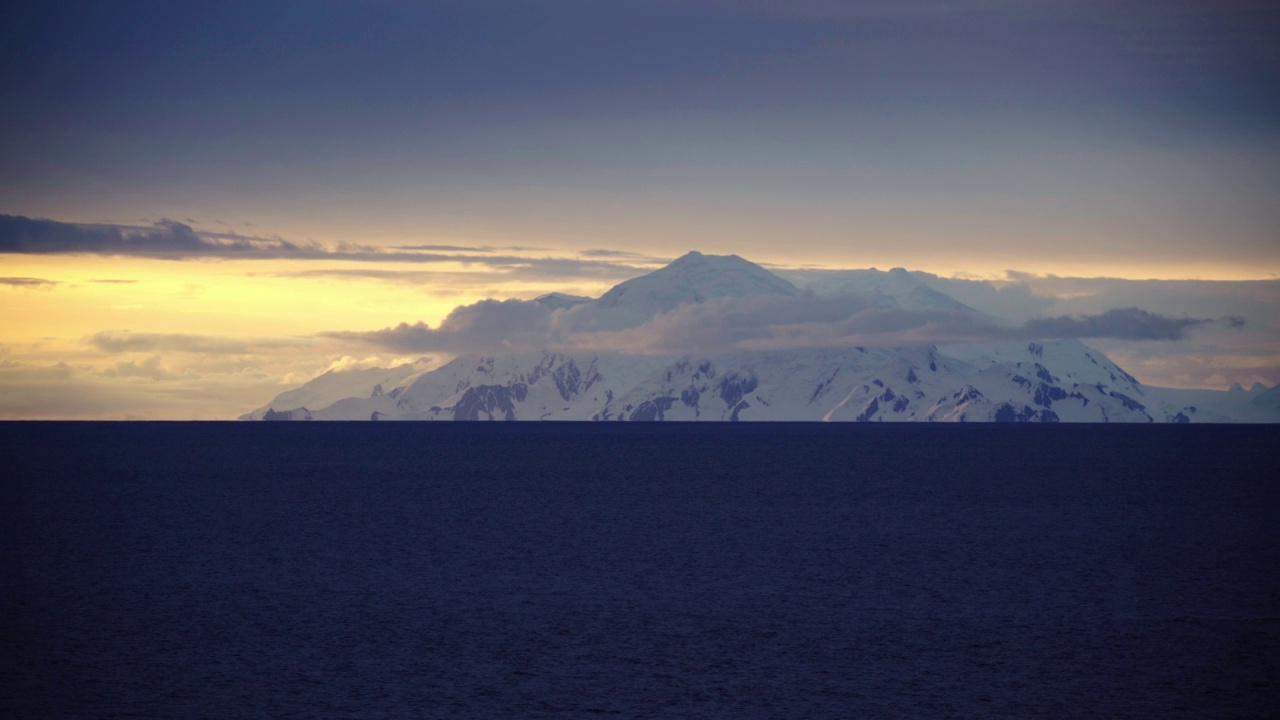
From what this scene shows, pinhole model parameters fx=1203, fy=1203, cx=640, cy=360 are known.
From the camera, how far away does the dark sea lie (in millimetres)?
38000

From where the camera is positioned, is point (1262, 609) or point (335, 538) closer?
point (1262, 609)

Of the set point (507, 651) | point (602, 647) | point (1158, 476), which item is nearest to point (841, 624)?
point (602, 647)

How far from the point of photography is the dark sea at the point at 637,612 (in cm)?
3800

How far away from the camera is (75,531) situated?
3462 inches

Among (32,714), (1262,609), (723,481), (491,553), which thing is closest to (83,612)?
(32,714)

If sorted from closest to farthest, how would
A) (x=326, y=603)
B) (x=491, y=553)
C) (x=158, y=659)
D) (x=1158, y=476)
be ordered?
1. (x=158, y=659)
2. (x=326, y=603)
3. (x=491, y=553)
4. (x=1158, y=476)

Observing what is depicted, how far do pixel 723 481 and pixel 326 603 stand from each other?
11049cm

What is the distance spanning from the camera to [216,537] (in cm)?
8406

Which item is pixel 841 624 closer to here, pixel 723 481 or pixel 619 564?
pixel 619 564

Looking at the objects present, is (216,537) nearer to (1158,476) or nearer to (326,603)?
(326,603)

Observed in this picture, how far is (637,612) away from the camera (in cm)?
5309

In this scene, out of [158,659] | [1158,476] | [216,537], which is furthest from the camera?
[1158,476]

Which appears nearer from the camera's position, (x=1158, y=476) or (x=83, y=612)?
(x=83, y=612)

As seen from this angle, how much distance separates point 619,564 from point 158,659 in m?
32.2
